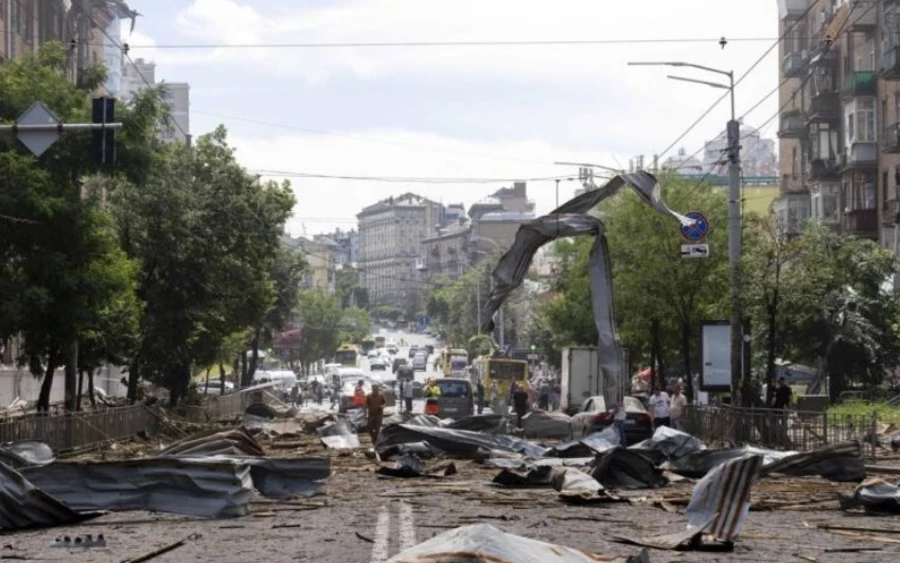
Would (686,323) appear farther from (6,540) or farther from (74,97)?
(6,540)

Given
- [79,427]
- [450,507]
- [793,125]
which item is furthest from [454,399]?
[450,507]

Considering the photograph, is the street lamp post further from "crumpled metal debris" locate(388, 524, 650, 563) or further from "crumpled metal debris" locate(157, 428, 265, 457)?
"crumpled metal debris" locate(388, 524, 650, 563)

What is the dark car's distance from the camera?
1302 inches

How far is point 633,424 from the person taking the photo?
114ft

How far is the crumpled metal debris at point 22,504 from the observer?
1772cm

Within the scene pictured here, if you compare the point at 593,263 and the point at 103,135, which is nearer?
the point at 103,135

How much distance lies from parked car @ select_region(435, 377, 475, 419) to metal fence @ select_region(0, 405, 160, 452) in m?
17.6

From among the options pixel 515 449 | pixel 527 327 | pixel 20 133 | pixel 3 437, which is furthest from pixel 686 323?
pixel 527 327

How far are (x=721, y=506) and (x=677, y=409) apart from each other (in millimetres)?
23871

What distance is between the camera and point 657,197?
29.2 metres

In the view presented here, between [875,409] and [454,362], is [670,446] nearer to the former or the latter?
[875,409]

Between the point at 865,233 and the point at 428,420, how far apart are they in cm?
3584

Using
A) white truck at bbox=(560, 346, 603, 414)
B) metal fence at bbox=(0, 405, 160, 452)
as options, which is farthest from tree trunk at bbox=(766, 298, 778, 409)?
white truck at bbox=(560, 346, 603, 414)

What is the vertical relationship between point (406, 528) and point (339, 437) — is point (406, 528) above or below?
above
